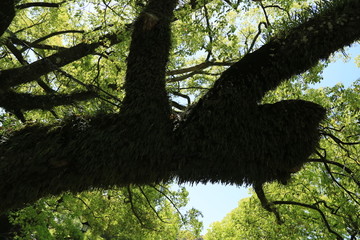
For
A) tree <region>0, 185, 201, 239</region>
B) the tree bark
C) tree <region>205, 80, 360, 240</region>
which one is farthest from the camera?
tree <region>0, 185, 201, 239</region>

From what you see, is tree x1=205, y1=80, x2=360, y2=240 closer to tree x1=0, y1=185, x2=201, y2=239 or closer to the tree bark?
tree x1=0, y1=185, x2=201, y2=239

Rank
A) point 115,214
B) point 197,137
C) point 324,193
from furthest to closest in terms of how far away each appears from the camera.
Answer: point 115,214
point 324,193
point 197,137

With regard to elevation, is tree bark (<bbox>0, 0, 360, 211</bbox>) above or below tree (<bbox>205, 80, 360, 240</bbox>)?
below

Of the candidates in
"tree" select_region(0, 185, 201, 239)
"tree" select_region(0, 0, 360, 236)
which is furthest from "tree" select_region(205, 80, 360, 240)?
"tree" select_region(0, 0, 360, 236)

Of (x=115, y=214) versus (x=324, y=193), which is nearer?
(x=324, y=193)

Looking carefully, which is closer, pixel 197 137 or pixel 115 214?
pixel 197 137

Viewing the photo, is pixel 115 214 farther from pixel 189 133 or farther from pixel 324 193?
pixel 189 133

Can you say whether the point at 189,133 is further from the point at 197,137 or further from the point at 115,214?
the point at 115,214

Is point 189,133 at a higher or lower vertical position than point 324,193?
Answer: lower

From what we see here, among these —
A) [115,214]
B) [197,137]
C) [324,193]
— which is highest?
[324,193]

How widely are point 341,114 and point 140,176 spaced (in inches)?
270

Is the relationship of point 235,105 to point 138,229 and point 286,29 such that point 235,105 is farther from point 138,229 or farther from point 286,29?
point 138,229

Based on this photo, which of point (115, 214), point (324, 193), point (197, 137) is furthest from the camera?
point (115, 214)

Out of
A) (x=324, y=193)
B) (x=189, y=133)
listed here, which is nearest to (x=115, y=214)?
(x=324, y=193)
